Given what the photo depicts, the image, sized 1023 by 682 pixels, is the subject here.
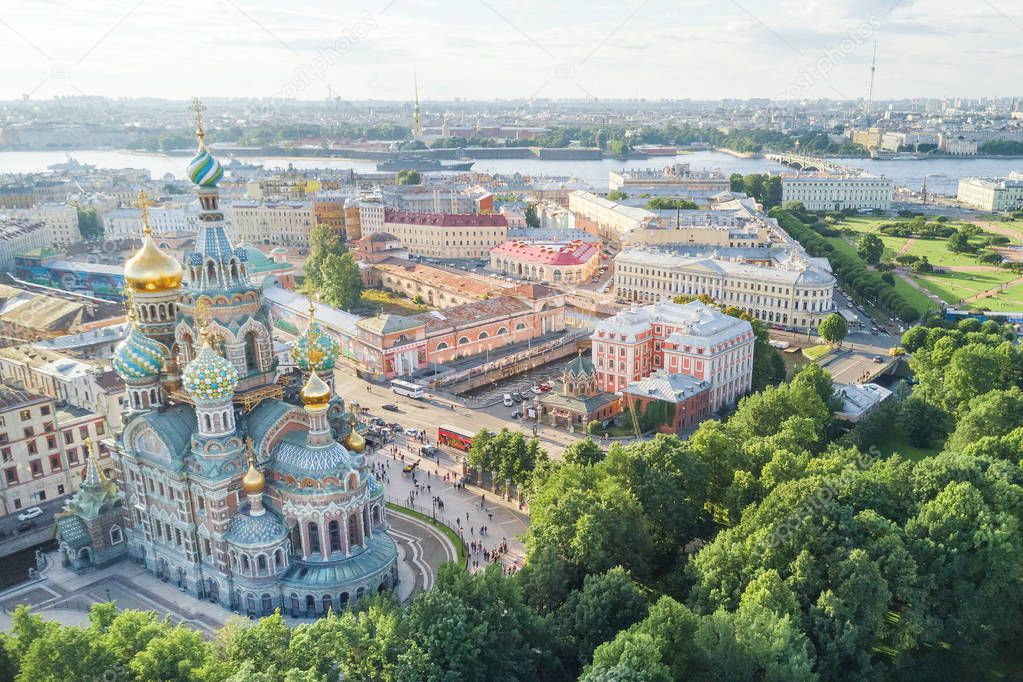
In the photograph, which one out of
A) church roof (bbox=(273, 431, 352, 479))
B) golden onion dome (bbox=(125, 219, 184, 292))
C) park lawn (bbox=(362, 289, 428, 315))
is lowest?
park lawn (bbox=(362, 289, 428, 315))

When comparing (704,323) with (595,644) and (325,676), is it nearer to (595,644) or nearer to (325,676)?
(595,644)

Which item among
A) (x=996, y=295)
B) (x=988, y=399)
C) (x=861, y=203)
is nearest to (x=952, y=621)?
(x=988, y=399)

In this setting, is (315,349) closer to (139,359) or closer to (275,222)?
(139,359)

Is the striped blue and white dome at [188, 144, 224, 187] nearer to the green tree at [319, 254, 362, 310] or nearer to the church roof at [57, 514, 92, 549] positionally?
the church roof at [57, 514, 92, 549]

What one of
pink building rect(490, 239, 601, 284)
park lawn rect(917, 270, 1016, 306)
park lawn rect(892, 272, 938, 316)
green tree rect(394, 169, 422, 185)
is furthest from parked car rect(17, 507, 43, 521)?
green tree rect(394, 169, 422, 185)

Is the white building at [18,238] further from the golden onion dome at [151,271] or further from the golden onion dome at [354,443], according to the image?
the golden onion dome at [354,443]

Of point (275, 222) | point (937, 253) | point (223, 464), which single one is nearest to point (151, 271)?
point (223, 464)

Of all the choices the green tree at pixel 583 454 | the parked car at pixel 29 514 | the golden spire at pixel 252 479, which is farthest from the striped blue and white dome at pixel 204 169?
the green tree at pixel 583 454
